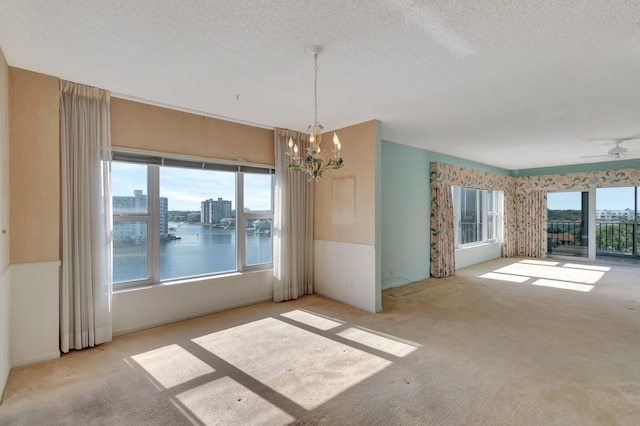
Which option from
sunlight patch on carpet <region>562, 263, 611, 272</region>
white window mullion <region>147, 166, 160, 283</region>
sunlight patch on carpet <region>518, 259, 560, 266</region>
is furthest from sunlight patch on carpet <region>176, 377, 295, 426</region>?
sunlight patch on carpet <region>562, 263, 611, 272</region>

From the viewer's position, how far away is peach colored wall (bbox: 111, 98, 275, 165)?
3373 mm

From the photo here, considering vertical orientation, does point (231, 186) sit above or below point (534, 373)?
above

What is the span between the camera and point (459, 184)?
668cm

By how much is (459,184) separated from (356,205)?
3.54 metres

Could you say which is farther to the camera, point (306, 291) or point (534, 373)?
point (306, 291)

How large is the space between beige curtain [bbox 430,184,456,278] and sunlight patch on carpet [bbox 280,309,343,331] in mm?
3185

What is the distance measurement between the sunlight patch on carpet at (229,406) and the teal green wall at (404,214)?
131 inches

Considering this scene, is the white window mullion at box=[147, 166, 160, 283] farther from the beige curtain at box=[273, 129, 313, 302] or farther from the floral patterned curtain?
the floral patterned curtain

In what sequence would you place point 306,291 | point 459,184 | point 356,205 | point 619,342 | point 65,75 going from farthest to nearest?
point 459,184 → point 306,291 → point 356,205 → point 619,342 → point 65,75

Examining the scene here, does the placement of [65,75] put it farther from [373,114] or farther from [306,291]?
[306,291]

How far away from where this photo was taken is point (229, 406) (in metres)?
2.13

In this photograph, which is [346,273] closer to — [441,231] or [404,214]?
[404,214]

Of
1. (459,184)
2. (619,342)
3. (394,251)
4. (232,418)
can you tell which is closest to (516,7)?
(232,418)

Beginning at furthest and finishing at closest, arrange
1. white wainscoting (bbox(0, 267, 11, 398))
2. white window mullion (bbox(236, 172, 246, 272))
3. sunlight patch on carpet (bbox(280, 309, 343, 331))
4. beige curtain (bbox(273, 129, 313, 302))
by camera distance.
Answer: beige curtain (bbox(273, 129, 313, 302)) < white window mullion (bbox(236, 172, 246, 272)) < sunlight patch on carpet (bbox(280, 309, 343, 331)) < white wainscoting (bbox(0, 267, 11, 398))
